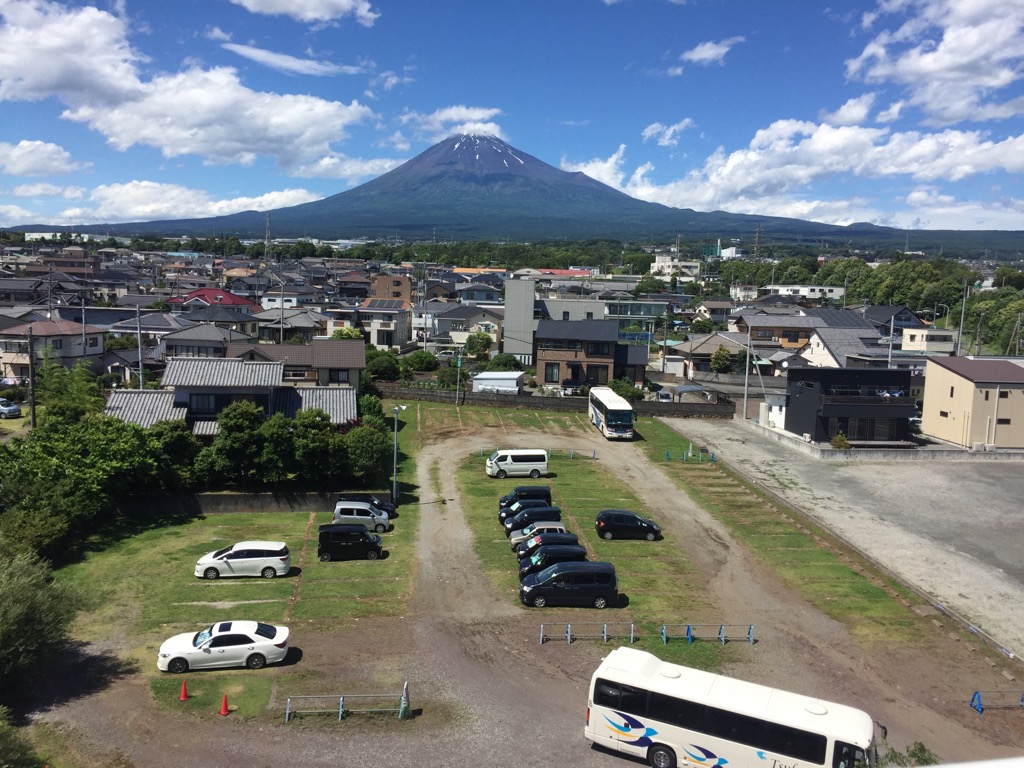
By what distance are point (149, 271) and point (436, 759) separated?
12124cm

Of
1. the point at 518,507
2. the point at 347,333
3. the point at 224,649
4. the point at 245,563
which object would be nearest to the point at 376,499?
the point at 518,507

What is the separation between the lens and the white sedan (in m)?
14.3

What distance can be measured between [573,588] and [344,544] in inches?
267

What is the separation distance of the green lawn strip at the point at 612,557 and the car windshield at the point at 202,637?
276 inches

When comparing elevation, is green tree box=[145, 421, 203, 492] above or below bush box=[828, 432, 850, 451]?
above

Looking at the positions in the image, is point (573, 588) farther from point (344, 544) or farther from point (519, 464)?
point (519, 464)

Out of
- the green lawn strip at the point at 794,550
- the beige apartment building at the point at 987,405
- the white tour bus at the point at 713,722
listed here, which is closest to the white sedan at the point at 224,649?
the white tour bus at the point at 713,722

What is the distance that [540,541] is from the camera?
20469 millimetres

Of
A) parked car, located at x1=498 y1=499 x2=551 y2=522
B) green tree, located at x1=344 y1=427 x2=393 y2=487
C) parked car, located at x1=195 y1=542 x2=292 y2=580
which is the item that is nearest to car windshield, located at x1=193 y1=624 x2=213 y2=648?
parked car, located at x1=195 y1=542 x2=292 y2=580

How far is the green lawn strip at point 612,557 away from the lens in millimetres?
16609

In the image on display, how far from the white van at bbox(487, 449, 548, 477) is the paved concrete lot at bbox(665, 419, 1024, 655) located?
8746 millimetres

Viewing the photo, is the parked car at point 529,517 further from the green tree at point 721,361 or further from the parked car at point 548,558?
the green tree at point 721,361

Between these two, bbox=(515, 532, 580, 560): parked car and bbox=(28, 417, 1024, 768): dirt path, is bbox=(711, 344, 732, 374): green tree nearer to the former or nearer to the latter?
bbox=(28, 417, 1024, 768): dirt path

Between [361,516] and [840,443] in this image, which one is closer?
[361,516]
